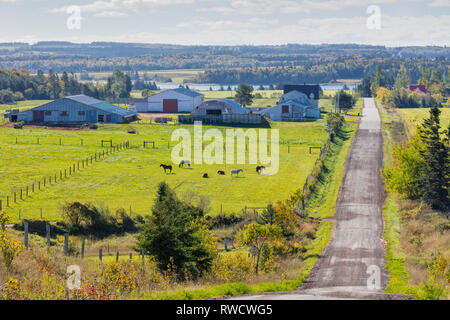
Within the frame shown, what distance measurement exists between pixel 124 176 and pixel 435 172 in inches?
1176

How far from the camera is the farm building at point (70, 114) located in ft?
353

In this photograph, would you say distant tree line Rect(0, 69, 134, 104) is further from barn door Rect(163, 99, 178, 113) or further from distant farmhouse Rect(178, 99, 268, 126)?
distant farmhouse Rect(178, 99, 268, 126)

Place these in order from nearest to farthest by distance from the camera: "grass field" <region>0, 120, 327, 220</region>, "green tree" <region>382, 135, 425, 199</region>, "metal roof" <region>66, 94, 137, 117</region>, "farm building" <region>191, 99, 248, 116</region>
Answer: "grass field" <region>0, 120, 327, 220</region>
"green tree" <region>382, 135, 425, 199</region>
"metal roof" <region>66, 94, 137, 117</region>
"farm building" <region>191, 99, 248, 116</region>

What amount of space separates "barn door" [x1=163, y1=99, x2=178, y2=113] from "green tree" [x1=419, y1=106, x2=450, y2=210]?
8451 cm

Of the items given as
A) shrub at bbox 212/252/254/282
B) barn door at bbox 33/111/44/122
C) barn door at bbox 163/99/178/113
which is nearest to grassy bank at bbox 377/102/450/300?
shrub at bbox 212/252/254/282

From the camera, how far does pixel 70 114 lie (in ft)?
356

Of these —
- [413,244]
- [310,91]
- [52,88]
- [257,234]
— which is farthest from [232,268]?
[52,88]

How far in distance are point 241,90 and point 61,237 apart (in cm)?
10417

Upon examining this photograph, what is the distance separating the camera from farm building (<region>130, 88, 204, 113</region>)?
5103 inches

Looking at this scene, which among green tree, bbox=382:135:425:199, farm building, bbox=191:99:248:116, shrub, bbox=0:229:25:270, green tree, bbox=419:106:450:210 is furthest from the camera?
farm building, bbox=191:99:248:116

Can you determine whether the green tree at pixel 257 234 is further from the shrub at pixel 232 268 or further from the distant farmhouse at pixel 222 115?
the distant farmhouse at pixel 222 115

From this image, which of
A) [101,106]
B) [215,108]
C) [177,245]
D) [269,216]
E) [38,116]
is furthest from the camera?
[215,108]

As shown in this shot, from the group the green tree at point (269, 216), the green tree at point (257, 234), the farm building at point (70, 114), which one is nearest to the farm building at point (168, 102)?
the farm building at point (70, 114)

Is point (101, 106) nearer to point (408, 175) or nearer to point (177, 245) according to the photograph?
point (408, 175)
